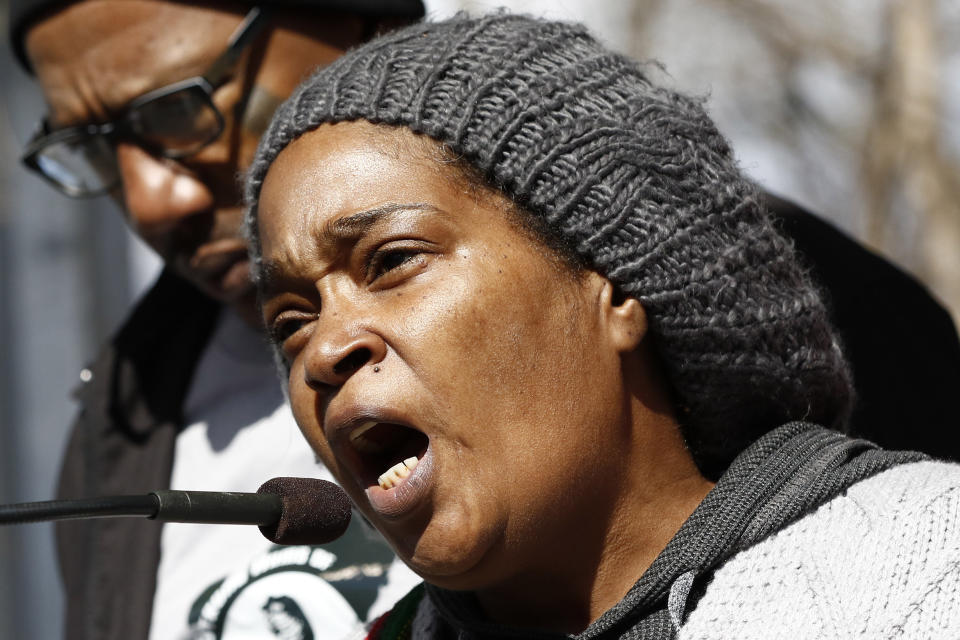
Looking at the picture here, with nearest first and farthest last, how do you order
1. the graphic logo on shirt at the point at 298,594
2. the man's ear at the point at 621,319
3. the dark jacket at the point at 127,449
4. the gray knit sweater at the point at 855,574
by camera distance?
1. the gray knit sweater at the point at 855,574
2. the man's ear at the point at 621,319
3. the graphic logo on shirt at the point at 298,594
4. the dark jacket at the point at 127,449

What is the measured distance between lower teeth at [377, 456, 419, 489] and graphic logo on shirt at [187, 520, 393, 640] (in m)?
0.77

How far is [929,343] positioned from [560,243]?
3.86 ft

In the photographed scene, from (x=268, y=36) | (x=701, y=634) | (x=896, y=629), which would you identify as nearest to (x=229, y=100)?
(x=268, y=36)

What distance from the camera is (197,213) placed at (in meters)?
2.54

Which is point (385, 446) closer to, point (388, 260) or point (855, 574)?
point (388, 260)

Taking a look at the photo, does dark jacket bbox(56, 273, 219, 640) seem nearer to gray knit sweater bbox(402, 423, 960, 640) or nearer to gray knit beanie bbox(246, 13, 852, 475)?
gray knit beanie bbox(246, 13, 852, 475)

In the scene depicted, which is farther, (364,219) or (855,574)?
(364,219)

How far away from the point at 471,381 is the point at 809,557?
513mm

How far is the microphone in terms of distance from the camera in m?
1.24

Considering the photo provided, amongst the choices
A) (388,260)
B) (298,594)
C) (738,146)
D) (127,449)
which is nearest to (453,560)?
(388,260)

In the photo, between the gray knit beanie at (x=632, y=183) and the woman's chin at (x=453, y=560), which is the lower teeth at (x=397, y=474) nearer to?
the woman's chin at (x=453, y=560)

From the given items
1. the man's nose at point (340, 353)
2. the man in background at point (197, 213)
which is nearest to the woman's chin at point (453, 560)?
the man's nose at point (340, 353)

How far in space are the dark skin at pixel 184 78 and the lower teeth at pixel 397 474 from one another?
1.14 metres

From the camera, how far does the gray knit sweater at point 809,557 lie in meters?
1.45
